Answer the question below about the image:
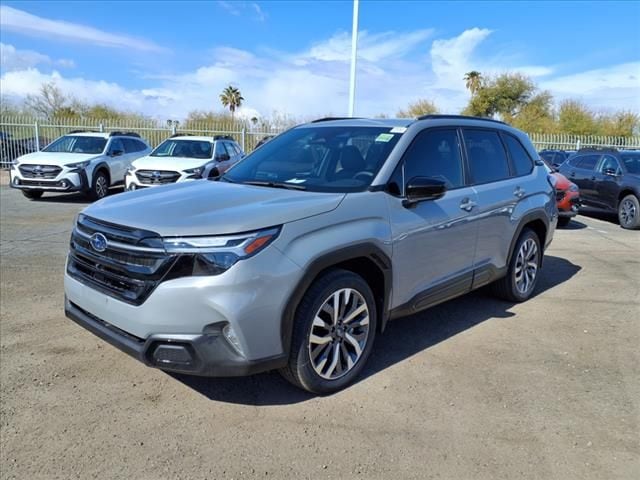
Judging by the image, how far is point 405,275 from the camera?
370 cm

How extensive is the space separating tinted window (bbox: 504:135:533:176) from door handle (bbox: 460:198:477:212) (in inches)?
47.7

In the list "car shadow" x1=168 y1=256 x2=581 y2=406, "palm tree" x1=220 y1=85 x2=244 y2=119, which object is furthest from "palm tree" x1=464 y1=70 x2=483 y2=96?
"car shadow" x1=168 y1=256 x2=581 y2=406

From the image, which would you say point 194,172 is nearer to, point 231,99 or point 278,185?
point 278,185

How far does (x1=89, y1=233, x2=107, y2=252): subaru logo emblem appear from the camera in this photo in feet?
10.1

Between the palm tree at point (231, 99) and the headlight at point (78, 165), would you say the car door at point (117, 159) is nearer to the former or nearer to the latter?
the headlight at point (78, 165)

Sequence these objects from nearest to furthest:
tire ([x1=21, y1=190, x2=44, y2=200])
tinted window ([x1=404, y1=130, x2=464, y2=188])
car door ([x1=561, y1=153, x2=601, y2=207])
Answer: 1. tinted window ([x1=404, y1=130, x2=464, y2=188])
2. car door ([x1=561, y1=153, x2=601, y2=207])
3. tire ([x1=21, y1=190, x2=44, y2=200])

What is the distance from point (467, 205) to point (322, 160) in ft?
4.24

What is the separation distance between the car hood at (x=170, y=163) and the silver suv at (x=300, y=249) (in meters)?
7.97

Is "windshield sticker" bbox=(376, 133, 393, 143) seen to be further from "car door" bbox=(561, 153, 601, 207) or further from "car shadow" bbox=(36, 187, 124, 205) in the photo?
"car shadow" bbox=(36, 187, 124, 205)

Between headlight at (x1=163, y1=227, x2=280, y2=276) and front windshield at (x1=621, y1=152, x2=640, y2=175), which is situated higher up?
front windshield at (x1=621, y1=152, x2=640, y2=175)

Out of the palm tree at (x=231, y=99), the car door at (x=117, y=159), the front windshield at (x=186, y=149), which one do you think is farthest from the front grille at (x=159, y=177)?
the palm tree at (x=231, y=99)

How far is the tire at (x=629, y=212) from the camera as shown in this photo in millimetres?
10898

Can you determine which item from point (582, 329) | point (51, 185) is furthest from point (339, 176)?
point (51, 185)

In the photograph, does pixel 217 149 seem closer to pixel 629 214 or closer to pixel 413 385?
pixel 629 214
